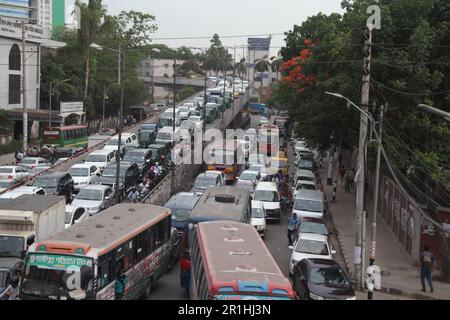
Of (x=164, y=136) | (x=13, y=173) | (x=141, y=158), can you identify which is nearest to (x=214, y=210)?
(x=13, y=173)

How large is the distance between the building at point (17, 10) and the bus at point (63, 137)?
15890mm

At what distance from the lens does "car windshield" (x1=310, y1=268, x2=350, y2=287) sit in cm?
1708

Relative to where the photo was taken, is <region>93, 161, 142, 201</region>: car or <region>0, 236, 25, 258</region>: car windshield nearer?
<region>0, 236, 25, 258</region>: car windshield

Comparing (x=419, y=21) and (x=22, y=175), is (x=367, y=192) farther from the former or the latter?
(x=22, y=175)

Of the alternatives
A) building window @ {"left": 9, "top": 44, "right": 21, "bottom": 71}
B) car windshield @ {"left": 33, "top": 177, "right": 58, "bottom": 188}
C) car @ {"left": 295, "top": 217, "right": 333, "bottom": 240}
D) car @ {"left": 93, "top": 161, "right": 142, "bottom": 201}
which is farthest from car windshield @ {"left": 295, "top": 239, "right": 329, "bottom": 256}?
building window @ {"left": 9, "top": 44, "right": 21, "bottom": 71}

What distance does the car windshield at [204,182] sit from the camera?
33.0 m

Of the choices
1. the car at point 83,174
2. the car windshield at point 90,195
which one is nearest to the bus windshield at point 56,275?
the car windshield at point 90,195

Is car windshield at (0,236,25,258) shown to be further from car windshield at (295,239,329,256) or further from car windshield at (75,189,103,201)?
car windshield at (75,189,103,201)

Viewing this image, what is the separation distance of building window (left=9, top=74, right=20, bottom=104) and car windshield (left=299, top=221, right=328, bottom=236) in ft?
142

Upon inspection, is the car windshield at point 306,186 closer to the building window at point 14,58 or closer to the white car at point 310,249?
the white car at point 310,249

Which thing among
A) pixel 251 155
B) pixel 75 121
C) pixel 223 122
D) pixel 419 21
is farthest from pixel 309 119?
pixel 75 121

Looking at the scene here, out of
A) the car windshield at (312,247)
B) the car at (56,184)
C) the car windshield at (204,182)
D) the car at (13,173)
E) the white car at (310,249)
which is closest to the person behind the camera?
the white car at (310,249)

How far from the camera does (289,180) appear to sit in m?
42.5

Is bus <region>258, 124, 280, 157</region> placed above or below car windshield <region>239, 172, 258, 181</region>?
above
